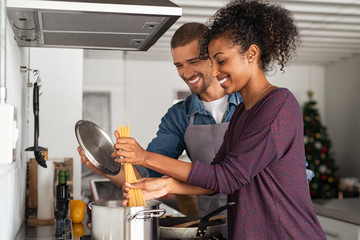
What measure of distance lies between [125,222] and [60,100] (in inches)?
63.2

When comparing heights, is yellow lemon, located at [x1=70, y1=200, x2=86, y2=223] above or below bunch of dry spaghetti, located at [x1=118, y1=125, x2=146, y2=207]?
below

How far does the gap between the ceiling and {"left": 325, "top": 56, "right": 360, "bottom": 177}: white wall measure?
314 mm

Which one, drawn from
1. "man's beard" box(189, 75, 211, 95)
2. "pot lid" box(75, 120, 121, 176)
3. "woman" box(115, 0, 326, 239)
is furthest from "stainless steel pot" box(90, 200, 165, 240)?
"man's beard" box(189, 75, 211, 95)

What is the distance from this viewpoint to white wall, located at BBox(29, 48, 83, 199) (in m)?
2.75

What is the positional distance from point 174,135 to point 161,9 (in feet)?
3.15

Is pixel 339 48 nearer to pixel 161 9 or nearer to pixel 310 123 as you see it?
pixel 310 123

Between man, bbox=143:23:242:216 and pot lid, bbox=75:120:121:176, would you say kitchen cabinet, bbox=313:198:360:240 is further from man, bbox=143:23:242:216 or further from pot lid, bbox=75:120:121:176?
pot lid, bbox=75:120:121:176

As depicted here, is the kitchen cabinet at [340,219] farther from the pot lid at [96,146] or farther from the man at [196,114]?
the pot lid at [96,146]

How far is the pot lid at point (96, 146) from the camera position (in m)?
1.60

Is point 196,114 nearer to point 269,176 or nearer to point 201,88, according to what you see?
point 201,88

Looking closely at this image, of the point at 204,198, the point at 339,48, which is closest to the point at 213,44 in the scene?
the point at 204,198

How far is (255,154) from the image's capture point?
4.45 feet

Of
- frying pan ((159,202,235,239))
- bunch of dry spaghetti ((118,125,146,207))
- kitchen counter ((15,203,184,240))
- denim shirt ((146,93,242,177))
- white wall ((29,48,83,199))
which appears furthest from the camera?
white wall ((29,48,83,199))

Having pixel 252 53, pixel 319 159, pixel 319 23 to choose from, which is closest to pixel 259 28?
pixel 252 53
